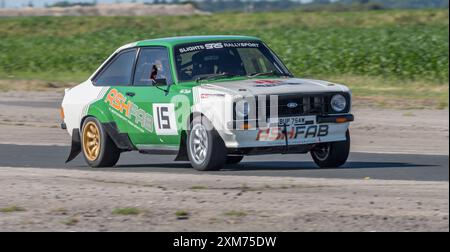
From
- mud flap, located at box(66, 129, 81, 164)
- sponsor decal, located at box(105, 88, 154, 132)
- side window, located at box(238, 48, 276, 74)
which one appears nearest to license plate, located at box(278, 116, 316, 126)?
side window, located at box(238, 48, 276, 74)

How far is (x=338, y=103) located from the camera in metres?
12.5

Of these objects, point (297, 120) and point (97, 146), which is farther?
point (97, 146)

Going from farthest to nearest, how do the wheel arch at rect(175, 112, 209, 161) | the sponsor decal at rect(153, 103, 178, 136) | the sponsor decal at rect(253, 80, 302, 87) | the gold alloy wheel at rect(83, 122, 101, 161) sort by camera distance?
the gold alloy wheel at rect(83, 122, 101, 161)
the sponsor decal at rect(153, 103, 178, 136)
the wheel arch at rect(175, 112, 209, 161)
the sponsor decal at rect(253, 80, 302, 87)

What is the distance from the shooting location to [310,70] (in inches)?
1364

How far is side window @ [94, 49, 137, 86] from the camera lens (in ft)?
45.1

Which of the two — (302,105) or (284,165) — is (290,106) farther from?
(284,165)

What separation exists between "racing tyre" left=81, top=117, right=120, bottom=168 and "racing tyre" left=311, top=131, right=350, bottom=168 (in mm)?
2472

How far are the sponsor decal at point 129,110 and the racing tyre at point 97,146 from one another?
0.33m

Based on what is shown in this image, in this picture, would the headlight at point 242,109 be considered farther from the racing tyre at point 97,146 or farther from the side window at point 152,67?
the racing tyre at point 97,146

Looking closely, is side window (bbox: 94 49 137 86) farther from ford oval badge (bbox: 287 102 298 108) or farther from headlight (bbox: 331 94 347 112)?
headlight (bbox: 331 94 347 112)

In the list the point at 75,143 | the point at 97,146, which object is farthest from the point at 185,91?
the point at 75,143

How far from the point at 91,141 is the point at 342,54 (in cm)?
2196

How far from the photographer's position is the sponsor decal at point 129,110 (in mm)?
13211
